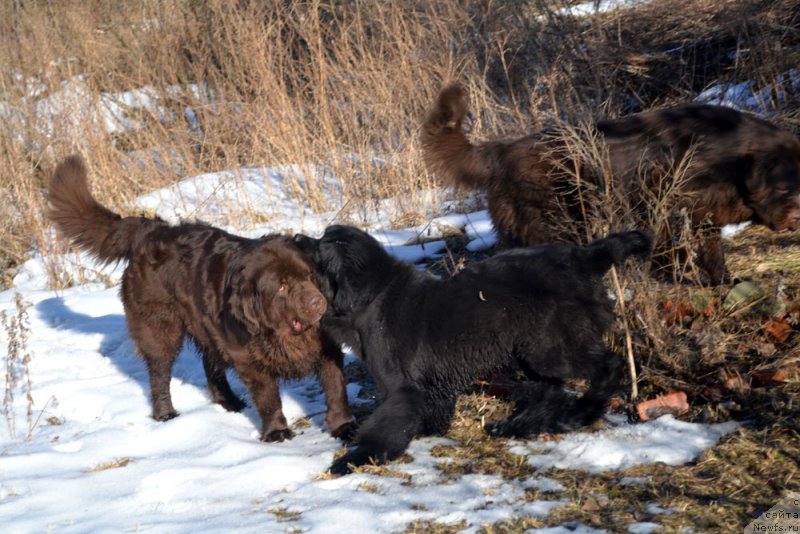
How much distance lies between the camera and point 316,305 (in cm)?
426

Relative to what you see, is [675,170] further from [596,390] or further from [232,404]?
[232,404]

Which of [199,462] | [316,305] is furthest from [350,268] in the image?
[199,462]

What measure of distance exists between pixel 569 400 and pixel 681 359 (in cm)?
66

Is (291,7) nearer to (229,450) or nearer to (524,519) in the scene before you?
(229,450)

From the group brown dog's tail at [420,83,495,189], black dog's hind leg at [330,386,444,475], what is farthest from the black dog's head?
brown dog's tail at [420,83,495,189]

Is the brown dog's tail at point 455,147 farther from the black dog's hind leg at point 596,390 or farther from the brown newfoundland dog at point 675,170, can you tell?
the black dog's hind leg at point 596,390

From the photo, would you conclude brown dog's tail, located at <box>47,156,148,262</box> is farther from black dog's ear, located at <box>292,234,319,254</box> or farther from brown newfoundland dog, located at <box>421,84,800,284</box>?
brown newfoundland dog, located at <box>421,84,800,284</box>

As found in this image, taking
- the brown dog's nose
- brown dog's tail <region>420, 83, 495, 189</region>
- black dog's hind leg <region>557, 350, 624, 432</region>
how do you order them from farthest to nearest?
brown dog's tail <region>420, 83, 495, 189</region> → the brown dog's nose → black dog's hind leg <region>557, 350, 624, 432</region>

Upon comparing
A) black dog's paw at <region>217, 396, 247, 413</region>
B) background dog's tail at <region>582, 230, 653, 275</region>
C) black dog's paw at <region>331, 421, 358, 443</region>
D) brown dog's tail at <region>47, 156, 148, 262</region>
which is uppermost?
brown dog's tail at <region>47, 156, 148, 262</region>

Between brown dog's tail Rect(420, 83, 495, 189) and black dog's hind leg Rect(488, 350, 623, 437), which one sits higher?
brown dog's tail Rect(420, 83, 495, 189)

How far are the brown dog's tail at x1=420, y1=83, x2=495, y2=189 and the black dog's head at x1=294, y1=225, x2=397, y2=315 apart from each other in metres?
1.48

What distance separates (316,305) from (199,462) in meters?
0.98

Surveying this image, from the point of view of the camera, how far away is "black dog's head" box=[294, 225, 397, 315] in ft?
14.3

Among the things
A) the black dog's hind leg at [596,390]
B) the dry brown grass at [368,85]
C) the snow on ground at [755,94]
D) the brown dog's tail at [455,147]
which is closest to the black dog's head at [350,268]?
the black dog's hind leg at [596,390]
